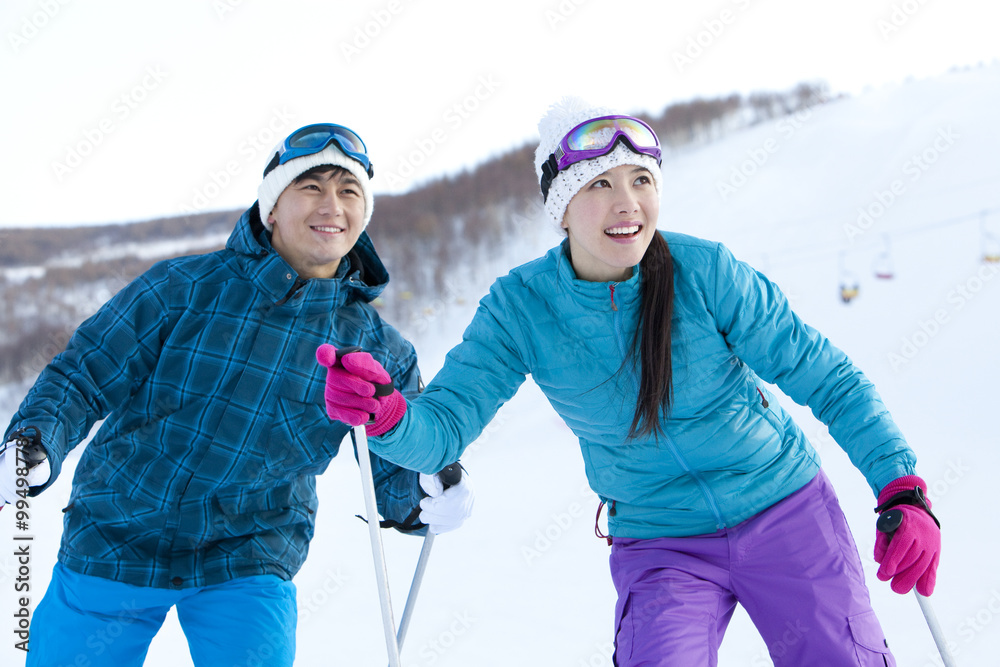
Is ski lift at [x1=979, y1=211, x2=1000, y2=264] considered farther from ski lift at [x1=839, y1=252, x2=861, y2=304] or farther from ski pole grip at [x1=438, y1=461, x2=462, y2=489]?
ski pole grip at [x1=438, y1=461, x2=462, y2=489]

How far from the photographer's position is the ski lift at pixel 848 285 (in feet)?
32.9

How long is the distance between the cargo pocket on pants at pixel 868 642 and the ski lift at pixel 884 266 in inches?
403

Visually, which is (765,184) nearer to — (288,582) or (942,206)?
(942,206)

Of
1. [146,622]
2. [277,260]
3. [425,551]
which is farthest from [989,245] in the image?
[146,622]

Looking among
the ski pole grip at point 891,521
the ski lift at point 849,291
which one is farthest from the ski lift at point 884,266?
the ski pole grip at point 891,521

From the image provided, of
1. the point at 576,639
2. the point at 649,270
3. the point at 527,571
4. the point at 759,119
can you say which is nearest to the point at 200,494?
the point at 649,270

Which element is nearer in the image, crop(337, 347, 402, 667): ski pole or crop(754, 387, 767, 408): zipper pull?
crop(337, 347, 402, 667): ski pole

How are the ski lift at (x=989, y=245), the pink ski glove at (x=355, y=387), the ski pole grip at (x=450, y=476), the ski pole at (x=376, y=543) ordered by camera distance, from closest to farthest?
the pink ski glove at (x=355, y=387), the ski pole at (x=376, y=543), the ski pole grip at (x=450, y=476), the ski lift at (x=989, y=245)

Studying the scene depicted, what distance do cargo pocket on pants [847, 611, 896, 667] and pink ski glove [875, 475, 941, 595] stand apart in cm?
10

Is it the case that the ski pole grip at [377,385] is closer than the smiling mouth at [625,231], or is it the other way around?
the ski pole grip at [377,385]

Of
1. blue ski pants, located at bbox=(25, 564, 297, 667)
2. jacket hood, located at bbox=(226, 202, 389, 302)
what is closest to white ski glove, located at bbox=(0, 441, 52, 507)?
blue ski pants, located at bbox=(25, 564, 297, 667)

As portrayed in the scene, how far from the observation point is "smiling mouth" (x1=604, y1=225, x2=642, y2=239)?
68.9 inches

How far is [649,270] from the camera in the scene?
1797 millimetres

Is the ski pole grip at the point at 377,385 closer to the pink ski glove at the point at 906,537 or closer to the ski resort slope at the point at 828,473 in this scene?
the ski resort slope at the point at 828,473
